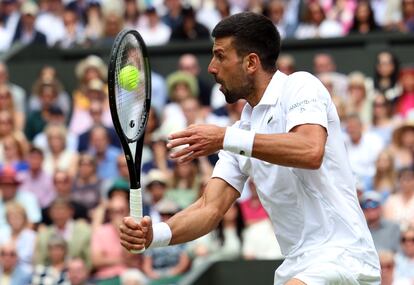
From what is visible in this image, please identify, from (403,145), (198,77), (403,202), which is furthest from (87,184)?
(403,202)

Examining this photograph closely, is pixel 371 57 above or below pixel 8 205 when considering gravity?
above

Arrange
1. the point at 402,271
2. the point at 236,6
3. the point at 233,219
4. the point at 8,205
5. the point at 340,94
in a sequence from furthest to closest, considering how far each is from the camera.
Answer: the point at 236,6 < the point at 340,94 < the point at 8,205 < the point at 233,219 < the point at 402,271

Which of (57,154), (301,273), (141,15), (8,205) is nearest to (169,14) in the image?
(141,15)

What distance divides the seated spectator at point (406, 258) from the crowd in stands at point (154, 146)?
0.03 ft

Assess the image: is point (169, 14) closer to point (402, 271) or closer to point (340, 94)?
point (340, 94)

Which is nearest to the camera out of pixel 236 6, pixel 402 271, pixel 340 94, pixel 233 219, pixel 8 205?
pixel 402 271

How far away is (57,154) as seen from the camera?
13.3 meters

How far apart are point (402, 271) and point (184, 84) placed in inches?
182

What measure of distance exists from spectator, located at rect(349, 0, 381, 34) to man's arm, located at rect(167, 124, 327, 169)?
9.54 meters

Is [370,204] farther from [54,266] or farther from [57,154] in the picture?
[57,154]

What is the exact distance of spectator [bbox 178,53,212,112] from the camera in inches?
558

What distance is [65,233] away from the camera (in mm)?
11773

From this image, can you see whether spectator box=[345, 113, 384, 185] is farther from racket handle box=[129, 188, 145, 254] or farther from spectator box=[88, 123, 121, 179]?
racket handle box=[129, 188, 145, 254]

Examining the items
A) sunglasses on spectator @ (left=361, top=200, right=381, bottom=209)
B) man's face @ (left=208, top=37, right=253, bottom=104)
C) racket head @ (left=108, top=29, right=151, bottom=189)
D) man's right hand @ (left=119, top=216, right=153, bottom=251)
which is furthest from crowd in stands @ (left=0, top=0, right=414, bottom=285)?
man's right hand @ (left=119, top=216, right=153, bottom=251)
